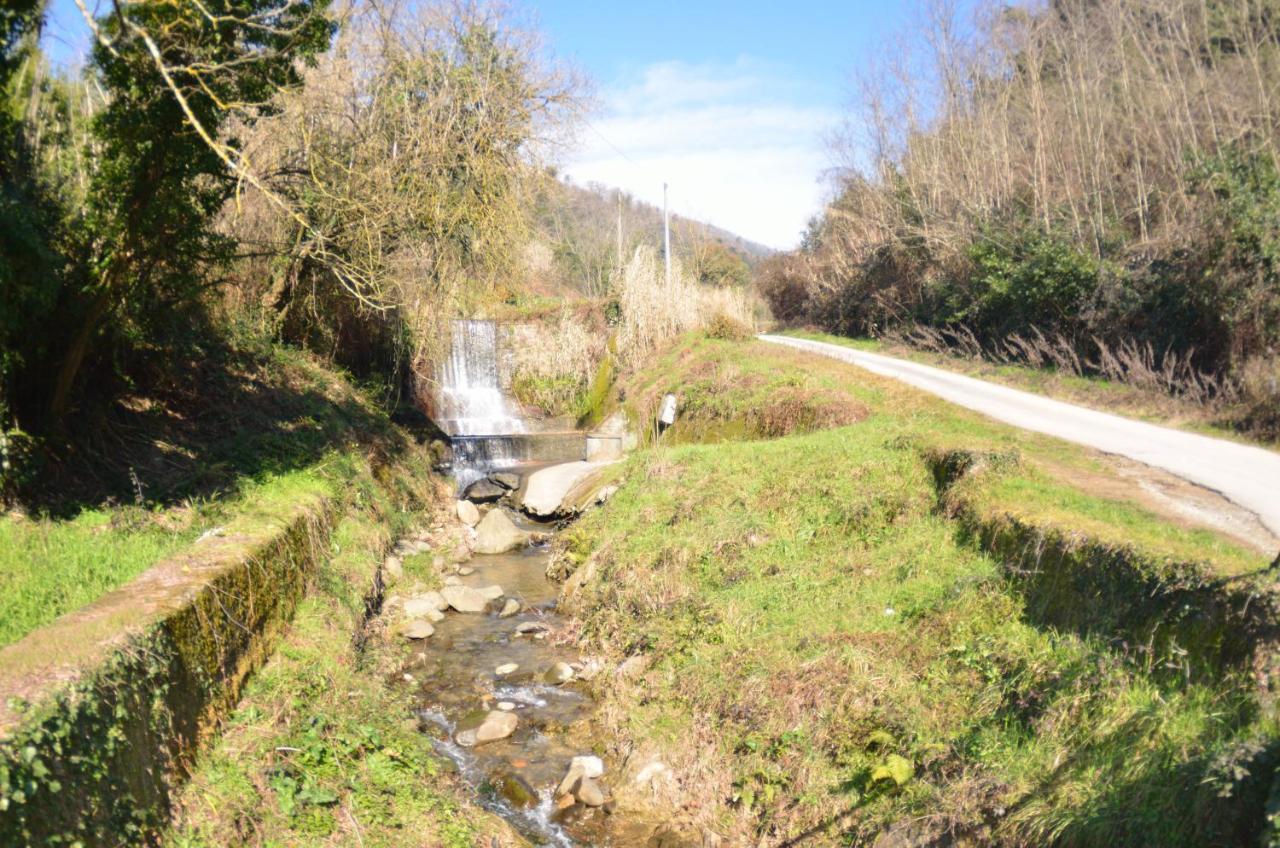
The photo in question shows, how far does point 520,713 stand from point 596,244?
127ft

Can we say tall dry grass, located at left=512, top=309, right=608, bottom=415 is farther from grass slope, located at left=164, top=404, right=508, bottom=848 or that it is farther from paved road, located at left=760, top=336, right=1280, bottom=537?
grass slope, located at left=164, top=404, right=508, bottom=848

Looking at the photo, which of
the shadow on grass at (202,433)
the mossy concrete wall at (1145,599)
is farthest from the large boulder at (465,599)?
the mossy concrete wall at (1145,599)

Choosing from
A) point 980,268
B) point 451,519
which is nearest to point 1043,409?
point 980,268

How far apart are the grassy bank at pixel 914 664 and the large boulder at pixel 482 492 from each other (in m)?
5.24

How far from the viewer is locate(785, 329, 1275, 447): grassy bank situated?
10898mm

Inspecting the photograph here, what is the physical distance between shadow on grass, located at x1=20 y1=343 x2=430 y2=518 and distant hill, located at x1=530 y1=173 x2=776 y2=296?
523cm

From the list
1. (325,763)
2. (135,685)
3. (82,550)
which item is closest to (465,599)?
(325,763)

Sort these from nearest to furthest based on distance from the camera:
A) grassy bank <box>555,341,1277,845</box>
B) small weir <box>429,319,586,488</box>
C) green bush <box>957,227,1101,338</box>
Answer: grassy bank <box>555,341,1277,845</box> → green bush <box>957,227,1101,338</box> → small weir <box>429,319,586,488</box>

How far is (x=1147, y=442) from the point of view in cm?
968

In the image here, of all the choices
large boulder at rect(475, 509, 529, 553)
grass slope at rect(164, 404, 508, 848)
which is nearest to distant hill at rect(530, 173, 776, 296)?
large boulder at rect(475, 509, 529, 553)

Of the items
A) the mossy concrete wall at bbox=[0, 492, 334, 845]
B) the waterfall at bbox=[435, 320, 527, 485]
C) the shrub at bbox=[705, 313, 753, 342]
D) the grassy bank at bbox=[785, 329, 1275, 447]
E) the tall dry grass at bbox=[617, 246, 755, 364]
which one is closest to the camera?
the mossy concrete wall at bbox=[0, 492, 334, 845]

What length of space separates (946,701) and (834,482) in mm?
3764

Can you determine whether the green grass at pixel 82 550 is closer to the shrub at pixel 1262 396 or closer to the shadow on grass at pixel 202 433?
the shadow on grass at pixel 202 433

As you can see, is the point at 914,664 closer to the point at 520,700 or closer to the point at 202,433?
the point at 520,700
